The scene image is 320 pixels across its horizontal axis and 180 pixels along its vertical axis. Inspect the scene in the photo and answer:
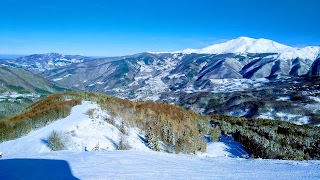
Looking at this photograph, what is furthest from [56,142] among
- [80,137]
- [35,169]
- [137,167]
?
[137,167]

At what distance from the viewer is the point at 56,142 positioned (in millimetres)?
25531

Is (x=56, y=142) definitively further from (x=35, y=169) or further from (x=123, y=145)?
(x=35, y=169)

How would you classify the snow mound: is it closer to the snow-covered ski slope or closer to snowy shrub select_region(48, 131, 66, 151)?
snowy shrub select_region(48, 131, 66, 151)

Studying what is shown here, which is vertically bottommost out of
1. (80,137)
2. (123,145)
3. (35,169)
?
(123,145)

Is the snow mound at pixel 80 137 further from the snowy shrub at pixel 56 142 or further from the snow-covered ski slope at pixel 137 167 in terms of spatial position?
the snow-covered ski slope at pixel 137 167

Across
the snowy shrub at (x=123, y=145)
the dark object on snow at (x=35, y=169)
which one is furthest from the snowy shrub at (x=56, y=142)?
the dark object on snow at (x=35, y=169)

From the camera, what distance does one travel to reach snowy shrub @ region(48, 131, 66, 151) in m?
25.2

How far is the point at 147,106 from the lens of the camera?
47.4 metres

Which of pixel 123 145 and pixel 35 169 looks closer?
pixel 35 169

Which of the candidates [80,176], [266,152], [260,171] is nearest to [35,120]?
[80,176]

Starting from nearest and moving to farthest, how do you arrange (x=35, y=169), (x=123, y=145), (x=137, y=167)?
(x=35, y=169), (x=137, y=167), (x=123, y=145)

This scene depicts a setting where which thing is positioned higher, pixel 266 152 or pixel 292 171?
pixel 292 171

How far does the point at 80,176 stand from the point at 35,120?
2177 centimetres

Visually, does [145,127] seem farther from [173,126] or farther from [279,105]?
[279,105]
